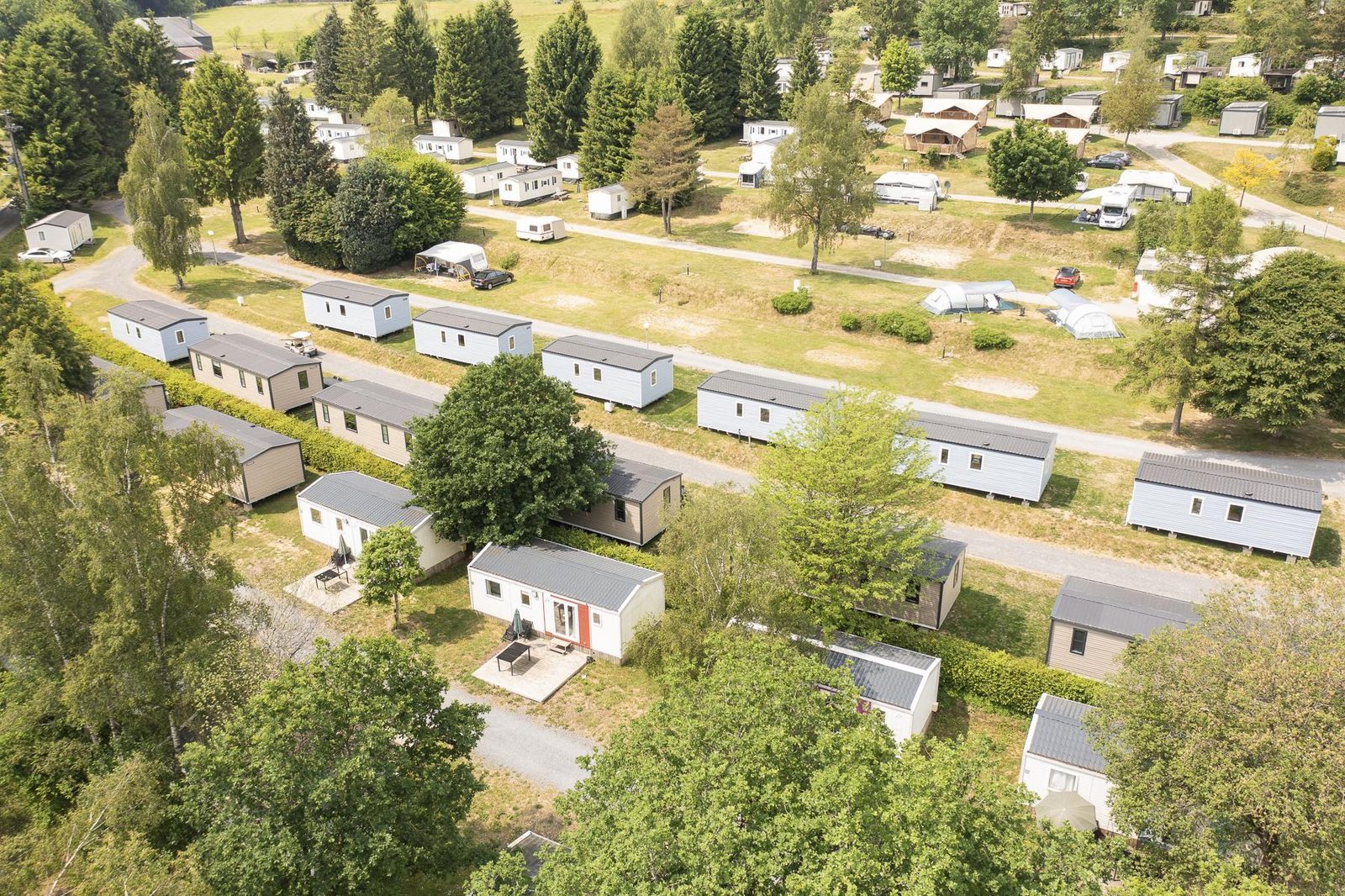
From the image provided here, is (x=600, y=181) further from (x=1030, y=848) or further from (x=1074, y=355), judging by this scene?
(x=1030, y=848)

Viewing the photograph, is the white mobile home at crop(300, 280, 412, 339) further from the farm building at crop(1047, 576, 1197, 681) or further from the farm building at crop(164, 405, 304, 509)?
the farm building at crop(1047, 576, 1197, 681)

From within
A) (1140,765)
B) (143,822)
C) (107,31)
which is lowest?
(143,822)

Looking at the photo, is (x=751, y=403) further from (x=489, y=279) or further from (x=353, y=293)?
(x=489, y=279)

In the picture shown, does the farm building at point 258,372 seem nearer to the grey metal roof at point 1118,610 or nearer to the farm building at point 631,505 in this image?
the farm building at point 631,505

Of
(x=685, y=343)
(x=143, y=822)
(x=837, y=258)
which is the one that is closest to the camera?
(x=143, y=822)

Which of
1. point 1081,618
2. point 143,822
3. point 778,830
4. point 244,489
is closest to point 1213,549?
point 1081,618

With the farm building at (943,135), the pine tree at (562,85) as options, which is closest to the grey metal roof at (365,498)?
the pine tree at (562,85)

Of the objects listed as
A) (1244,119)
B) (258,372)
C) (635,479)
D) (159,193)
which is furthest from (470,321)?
(1244,119)
